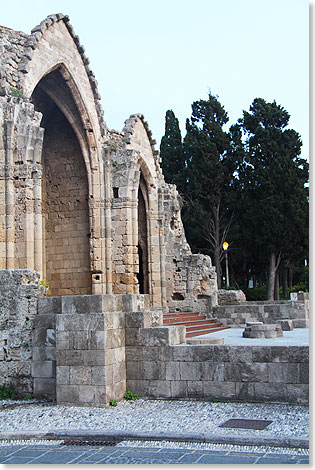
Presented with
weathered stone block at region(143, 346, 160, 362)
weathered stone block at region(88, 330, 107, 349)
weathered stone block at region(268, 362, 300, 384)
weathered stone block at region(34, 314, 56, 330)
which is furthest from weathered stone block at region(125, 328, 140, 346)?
weathered stone block at region(268, 362, 300, 384)

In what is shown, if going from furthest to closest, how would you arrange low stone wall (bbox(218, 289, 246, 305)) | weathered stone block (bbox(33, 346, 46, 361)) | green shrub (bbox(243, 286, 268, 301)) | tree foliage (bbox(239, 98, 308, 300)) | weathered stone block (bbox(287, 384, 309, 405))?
green shrub (bbox(243, 286, 268, 301))
tree foliage (bbox(239, 98, 308, 300))
low stone wall (bbox(218, 289, 246, 305))
weathered stone block (bbox(33, 346, 46, 361))
weathered stone block (bbox(287, 384, 309, 405))

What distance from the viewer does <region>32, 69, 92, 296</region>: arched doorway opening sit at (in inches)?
715

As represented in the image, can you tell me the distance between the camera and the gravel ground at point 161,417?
6531 millimetres

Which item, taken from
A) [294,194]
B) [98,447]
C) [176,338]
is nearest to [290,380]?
[176,338]

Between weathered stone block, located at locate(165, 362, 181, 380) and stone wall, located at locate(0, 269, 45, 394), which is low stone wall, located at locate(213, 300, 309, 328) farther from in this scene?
stone wall, located at locate(0, 269, 45, 394)

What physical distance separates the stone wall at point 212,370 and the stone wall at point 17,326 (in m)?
1.56

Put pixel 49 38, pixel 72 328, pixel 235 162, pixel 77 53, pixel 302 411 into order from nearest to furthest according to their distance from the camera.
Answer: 1. pixel 302 411
2. pixel 72 328
3. pixel 49 38
4. pixel 77 53
5. pixel 235 162

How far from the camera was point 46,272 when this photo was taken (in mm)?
18703

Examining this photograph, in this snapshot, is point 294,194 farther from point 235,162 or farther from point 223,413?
point 223,413

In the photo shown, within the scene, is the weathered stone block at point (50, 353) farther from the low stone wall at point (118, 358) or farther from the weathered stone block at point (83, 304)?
the weathered stone block at point (83, 304)

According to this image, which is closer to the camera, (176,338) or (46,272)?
(176,338)

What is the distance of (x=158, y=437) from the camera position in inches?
245

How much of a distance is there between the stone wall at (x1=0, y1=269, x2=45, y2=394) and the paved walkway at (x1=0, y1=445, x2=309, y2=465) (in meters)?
2.73

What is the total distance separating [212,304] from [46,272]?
5.27 meters
